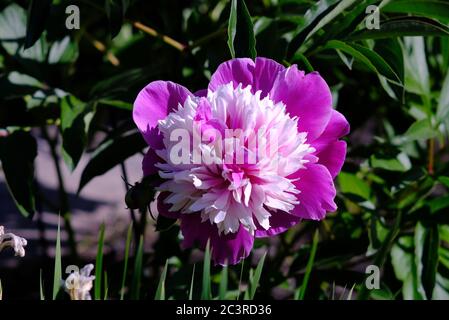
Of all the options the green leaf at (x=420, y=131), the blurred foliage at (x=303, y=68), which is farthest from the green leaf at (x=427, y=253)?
the green leaf at (x=420, y=131)

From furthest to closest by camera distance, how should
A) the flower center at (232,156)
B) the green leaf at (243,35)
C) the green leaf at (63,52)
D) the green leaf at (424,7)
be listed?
the green leaf at (63,52) → the green leaf at (424,7) → the green leaf at (243,35) → the flower center at (232,156)

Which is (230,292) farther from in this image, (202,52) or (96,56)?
(96,56)

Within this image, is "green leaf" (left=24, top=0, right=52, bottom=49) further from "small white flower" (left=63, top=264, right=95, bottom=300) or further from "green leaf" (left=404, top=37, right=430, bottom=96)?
"green leaf" (left=404, top=37, right=430, bottom=96)

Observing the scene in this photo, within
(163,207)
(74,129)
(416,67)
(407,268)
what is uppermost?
(416,67)

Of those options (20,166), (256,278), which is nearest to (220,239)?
(256,278)

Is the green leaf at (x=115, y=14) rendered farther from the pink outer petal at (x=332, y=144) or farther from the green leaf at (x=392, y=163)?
the green leaf at (x=392, y=163)

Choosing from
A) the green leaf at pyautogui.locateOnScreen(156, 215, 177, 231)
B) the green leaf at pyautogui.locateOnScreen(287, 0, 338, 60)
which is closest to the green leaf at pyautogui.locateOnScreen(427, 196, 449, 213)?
the green leaf at pyautogui.locateOnScreen(287, 0, 338, 60)

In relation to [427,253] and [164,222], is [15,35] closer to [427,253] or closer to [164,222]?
[164,222]
